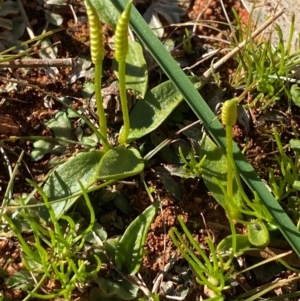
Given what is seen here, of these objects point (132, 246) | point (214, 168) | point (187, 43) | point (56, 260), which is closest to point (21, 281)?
point (56, 260)

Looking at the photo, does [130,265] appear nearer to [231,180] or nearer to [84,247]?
[84,247]

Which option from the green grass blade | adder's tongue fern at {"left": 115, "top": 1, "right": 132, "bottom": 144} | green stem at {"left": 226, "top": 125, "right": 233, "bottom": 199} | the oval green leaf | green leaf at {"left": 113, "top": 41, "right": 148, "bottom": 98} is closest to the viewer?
adder's tongue fern at {"left": 115, "top": 1, "right": 132, "bottom": 144}

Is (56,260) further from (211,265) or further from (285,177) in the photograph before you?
(285,177)

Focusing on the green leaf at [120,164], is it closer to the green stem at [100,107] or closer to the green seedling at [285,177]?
the green stem at [100,107]

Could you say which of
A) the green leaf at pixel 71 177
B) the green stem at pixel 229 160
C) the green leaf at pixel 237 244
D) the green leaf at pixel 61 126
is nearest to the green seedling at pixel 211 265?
the green leaf at pixel 237 244

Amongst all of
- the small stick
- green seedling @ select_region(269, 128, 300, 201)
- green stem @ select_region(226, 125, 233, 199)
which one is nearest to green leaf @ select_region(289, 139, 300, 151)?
green seedling @ select_region(269, 128, 300, 201)

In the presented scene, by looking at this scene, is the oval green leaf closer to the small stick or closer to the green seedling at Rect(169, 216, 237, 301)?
the green seedling at Rect(169, 216, 237, 301)
